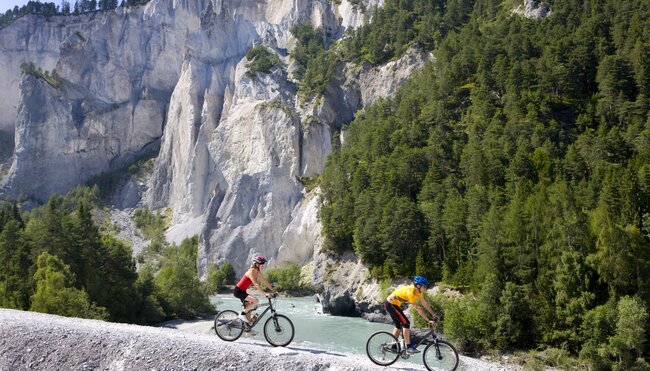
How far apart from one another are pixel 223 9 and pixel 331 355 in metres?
123

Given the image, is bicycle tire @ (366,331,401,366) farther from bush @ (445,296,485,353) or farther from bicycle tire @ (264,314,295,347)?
bush @ (445,296,485,353)

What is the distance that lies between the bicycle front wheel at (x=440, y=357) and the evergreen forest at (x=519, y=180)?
21.4m

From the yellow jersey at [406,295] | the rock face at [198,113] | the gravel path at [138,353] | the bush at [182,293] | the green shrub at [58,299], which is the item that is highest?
the rock face at [198,113]

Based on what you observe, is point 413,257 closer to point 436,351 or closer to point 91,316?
point 91,316

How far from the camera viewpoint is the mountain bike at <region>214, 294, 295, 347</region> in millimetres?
12977

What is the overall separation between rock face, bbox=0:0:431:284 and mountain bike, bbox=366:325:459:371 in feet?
189

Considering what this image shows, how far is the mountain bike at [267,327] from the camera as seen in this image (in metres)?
13.0

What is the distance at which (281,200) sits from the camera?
87812 millimetres

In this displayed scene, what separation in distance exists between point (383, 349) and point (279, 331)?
104 inches

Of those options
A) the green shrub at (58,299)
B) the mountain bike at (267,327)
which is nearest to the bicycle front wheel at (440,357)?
the mountain bike at (267,327)

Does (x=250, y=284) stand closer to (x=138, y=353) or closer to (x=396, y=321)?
(x=138, y=353)

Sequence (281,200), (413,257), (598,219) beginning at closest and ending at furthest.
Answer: (598,219), (413,257), (281,200)

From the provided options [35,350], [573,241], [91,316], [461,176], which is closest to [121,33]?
[461,176]

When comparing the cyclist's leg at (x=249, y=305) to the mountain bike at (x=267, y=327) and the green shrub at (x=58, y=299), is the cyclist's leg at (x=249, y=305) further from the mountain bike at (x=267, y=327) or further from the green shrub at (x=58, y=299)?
the green shrub at (x=58, y=299)
